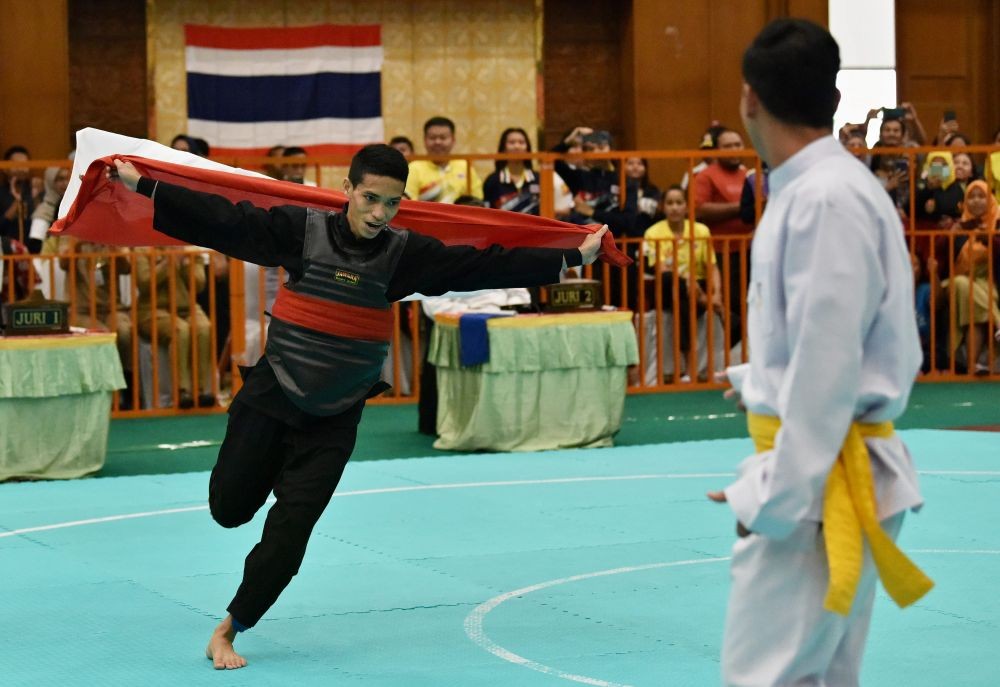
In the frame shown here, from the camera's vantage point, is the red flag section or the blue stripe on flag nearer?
the red flag section

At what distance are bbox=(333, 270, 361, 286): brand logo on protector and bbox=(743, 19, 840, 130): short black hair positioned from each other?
8.80 feet

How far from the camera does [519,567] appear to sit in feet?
24.0

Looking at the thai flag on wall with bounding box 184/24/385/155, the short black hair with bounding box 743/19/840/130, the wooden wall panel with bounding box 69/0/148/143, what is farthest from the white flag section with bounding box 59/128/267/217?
the wooden wall panel with bounding box 69/0/148/143

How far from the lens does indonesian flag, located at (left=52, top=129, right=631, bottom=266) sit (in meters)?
6.92

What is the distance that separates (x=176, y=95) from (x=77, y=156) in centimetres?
919

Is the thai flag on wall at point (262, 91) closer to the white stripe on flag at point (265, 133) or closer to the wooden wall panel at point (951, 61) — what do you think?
the white stripe on flag at point (265, 133)

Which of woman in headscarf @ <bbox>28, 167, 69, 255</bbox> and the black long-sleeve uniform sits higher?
woman in headscarf @ <bbox>28, 167, 69, 255</bbox>

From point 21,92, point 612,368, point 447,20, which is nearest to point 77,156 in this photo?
point 612,368

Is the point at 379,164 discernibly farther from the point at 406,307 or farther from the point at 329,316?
the point at 406,307

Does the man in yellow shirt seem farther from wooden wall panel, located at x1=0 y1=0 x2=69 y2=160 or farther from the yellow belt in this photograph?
the yellow belt

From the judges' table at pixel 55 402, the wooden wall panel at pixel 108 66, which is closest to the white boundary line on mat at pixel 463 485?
the judges' table at pixel 55 402

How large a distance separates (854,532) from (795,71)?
0.91m

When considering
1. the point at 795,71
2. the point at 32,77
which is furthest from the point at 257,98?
the point at 795,71

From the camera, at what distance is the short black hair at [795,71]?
10.9 ft
